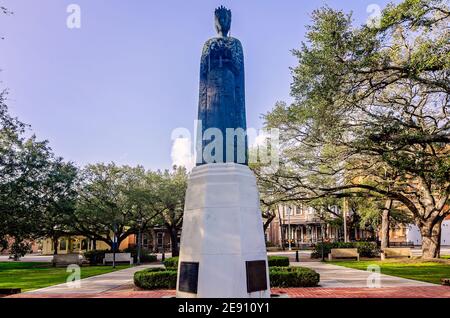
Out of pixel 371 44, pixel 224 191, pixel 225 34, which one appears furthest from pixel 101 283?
pixel 371 44

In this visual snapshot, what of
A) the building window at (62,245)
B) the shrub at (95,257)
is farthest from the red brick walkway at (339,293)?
the building window at (62,245)

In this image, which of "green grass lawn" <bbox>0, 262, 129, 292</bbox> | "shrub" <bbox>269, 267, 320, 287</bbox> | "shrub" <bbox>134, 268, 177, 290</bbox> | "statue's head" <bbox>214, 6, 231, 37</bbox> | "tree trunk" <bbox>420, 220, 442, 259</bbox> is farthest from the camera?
"tree trunk" <bbox>420, 220, 442, 259</bbox>

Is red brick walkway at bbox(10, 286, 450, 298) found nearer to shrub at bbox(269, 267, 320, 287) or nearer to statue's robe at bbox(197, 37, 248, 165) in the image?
shrub at bbox(269, 267, 320, 287)

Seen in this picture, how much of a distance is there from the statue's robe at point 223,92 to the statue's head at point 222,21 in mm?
313

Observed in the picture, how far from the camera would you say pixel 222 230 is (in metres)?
8.13

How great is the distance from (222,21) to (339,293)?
9420 mm

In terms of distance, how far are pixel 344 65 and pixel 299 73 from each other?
200 centimetres

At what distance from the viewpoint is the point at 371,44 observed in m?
14.9

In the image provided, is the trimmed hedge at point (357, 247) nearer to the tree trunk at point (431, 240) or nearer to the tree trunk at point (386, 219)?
A: the tree trunk at point (386, 219)

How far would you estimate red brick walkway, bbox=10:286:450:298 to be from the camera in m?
12.3

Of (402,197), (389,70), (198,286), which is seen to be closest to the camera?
(198,286)

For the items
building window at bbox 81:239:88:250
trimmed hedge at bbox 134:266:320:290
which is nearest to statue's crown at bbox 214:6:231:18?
trimmed hedge at bbox 134:266:320:290

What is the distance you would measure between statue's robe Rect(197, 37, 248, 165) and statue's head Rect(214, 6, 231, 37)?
1.03 feet
